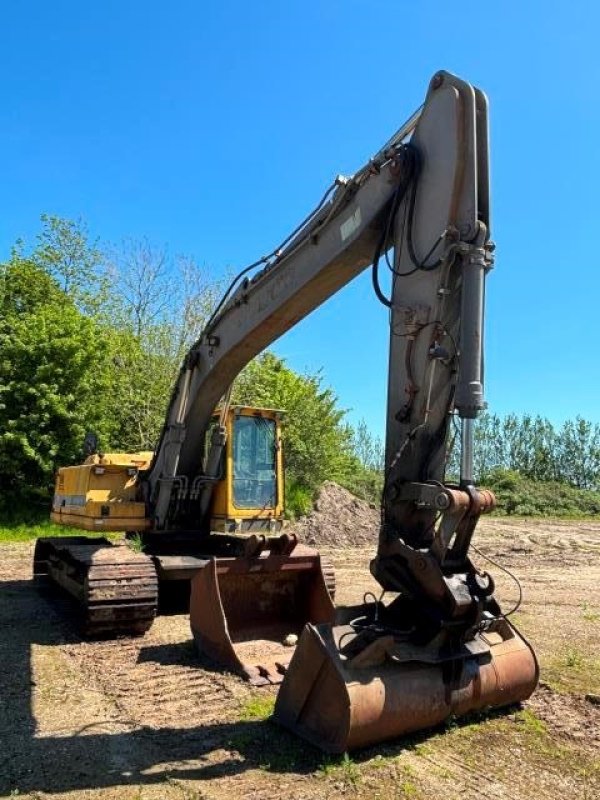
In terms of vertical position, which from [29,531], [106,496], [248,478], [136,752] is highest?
[248,478]

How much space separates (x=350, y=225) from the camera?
17.6ft

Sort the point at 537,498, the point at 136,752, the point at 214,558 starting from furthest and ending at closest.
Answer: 1. the point at 537,498
2. the point at 214,558
3. the point at 136,752

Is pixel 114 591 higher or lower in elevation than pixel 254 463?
lower

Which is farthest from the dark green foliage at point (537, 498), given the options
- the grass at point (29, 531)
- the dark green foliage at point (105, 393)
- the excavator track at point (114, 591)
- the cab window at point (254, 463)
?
the excavator track at point (114, 591)

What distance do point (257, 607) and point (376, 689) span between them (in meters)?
2.75

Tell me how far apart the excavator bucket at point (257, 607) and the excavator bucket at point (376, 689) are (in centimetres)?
138

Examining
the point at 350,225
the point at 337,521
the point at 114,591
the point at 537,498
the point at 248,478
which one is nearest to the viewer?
the point at 350,225

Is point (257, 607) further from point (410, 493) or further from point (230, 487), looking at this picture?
point (410, 493)

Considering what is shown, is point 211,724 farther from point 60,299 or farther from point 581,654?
point 60,299

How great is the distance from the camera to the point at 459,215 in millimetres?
4531

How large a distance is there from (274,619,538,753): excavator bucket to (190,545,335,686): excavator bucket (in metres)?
1.38

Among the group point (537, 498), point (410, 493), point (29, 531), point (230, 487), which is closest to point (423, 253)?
point (410, 493)

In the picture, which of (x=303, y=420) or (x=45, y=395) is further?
(x=303, y=420)

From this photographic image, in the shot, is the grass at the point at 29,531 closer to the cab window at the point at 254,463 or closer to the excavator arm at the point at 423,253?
the cab window at the point at 254,463
